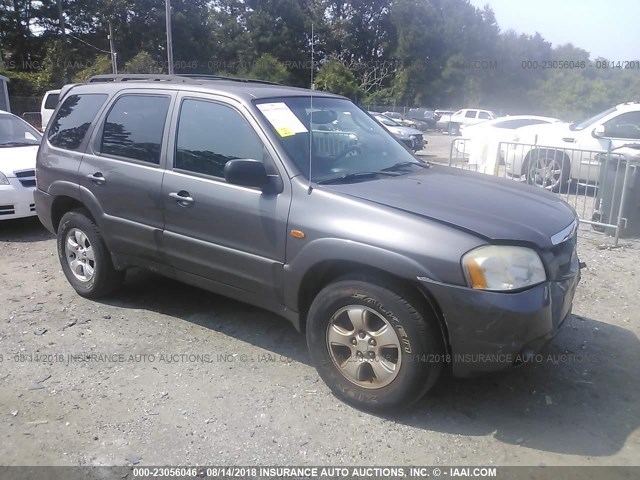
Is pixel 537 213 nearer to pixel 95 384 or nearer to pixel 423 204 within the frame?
pixel 423 204

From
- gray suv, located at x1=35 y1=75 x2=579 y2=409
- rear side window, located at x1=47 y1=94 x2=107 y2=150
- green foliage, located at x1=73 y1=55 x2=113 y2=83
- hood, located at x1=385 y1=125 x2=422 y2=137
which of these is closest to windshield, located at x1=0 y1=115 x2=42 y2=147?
rear side window, located at x1=47 y1=94 x2=107 y2=150

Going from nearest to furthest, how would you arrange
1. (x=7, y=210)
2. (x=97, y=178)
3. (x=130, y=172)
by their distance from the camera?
(x=130, y=172), (x=97, y=178), (x=7, y=210)

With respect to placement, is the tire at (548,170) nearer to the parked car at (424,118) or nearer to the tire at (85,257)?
the tire at (85,257)

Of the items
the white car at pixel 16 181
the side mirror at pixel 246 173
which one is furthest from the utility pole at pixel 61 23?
the side mirror at pixel 246 173

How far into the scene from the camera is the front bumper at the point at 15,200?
7.26 metres

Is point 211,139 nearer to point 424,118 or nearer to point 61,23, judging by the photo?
point 424,118

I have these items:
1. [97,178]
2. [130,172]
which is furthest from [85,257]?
[130,172]

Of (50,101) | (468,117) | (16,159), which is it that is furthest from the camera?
(468,117)

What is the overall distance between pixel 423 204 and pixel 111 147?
8.89 ft

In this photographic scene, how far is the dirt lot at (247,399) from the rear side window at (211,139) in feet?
4.40

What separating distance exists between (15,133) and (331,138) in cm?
666

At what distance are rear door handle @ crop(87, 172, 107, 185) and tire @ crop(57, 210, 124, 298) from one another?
0.40 m

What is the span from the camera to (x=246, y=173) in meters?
3.54

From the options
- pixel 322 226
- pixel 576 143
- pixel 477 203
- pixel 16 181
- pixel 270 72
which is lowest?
pixel 16 181
